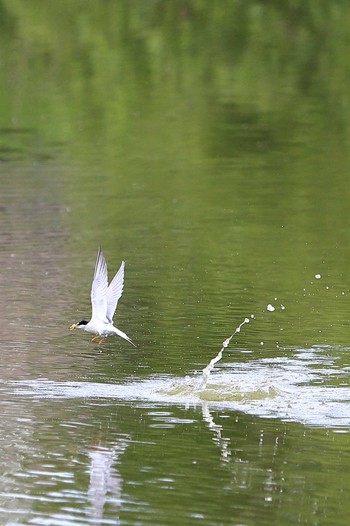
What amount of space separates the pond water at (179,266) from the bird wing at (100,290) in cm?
54

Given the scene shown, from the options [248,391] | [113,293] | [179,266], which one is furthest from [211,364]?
[179,266]

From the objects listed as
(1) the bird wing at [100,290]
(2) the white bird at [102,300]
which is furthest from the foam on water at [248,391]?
(1) the bird wing at [100,290]

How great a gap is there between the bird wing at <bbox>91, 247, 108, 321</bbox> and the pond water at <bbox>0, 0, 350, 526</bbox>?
536mm

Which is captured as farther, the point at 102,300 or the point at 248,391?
the point at 102,300

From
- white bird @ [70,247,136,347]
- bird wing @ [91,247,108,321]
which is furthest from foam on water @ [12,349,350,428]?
bird wing @ [91,247,108,321]

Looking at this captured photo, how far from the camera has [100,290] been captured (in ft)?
40.1

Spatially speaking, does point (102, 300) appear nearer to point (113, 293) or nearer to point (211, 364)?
point (113, 293)

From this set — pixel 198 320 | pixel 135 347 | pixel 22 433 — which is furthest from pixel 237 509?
pixel 198 320

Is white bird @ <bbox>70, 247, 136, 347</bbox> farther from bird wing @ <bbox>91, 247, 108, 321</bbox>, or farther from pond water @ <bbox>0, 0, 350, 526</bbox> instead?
pond water @ <bbox>0, 0, 350, 526</bbox>

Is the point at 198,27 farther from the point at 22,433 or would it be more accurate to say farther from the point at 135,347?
the point at 22,433

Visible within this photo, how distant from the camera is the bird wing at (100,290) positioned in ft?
39.8

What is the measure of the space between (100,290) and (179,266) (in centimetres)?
508

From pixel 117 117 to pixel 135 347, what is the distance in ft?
58.3

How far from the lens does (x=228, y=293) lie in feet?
51.4
